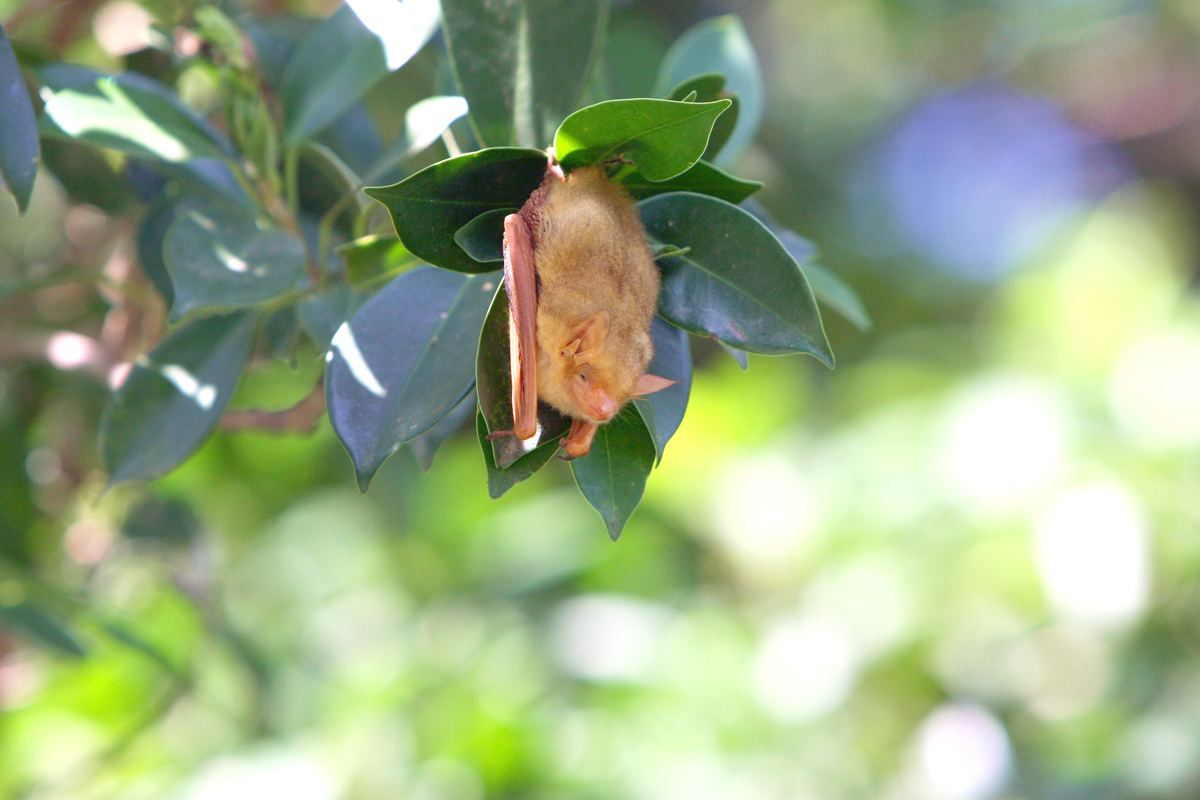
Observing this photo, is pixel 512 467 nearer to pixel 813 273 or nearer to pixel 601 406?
pixel 601 406

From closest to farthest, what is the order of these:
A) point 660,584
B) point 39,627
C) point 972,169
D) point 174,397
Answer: point 174,397
point 39,627
point 660,584
point 972,169

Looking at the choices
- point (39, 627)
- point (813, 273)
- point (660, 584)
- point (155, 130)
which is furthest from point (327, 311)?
point (660, 584)

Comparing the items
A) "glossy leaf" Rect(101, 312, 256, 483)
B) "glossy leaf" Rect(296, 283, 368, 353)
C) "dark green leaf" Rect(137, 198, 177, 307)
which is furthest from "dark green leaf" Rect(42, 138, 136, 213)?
"glossy leaf" Rect(296, 283, 368, 353)

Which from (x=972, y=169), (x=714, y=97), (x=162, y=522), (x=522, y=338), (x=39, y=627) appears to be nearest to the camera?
(x=522, y=338)

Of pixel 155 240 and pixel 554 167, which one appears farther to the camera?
pixel 155 240

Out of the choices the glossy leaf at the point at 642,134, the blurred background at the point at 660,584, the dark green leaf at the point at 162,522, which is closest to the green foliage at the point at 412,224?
the glossy leaf at the point at 642,134

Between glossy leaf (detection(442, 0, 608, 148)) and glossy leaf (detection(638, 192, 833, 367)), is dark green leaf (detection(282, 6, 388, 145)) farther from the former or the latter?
glossy leaf (detection(638, 192, 833, 367))
